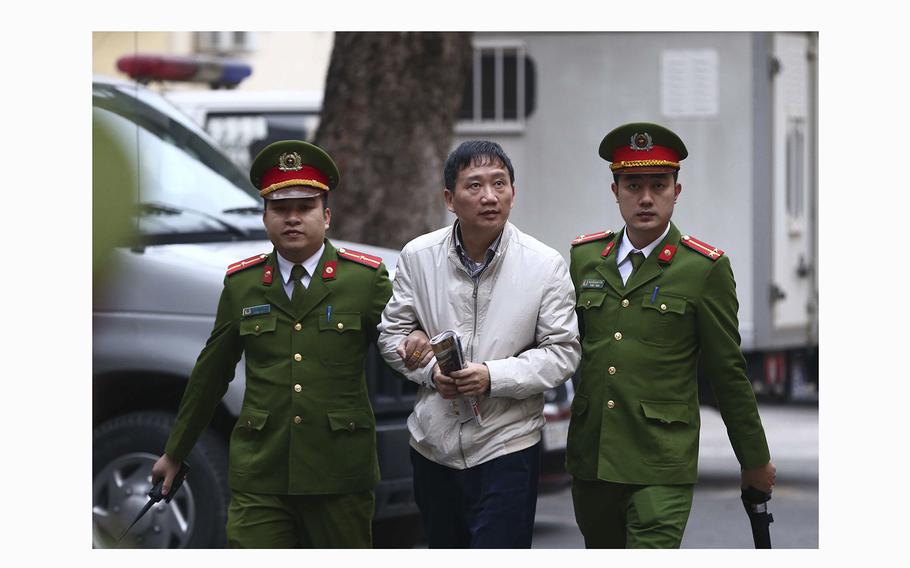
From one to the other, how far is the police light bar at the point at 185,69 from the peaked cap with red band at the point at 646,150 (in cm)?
370

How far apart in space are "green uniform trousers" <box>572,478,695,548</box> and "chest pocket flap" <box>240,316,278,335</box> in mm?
1225

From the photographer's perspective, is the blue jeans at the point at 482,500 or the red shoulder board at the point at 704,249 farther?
the red shoulder board at the point at 704,249

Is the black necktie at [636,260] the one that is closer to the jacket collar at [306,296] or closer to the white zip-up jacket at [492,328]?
the white zip-up jacket at [492,328]

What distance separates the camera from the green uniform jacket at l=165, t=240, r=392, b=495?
17.0 feet

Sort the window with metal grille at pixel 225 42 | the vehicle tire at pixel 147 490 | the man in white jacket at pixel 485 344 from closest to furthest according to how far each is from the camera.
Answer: the man in white jacket at pixel 485 344, the vehicle tire at pixel 147 490, the window with metal grille at pixel 225 42

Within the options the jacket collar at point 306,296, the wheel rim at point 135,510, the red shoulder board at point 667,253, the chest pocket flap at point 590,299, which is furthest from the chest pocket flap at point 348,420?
the wheel rim at point 135,510

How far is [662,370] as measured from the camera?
504cm

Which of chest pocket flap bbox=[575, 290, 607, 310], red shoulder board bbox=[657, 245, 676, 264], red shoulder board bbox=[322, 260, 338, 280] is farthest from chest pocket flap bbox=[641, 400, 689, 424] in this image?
red shoulder board bbox=[322, 260, 338, 280]

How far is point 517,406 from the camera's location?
4.98 metres

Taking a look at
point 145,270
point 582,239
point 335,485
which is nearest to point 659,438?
point 582,239

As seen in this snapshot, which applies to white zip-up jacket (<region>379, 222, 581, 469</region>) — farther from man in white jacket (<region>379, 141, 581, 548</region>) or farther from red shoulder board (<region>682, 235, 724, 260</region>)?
red shoulder board (<region>682, 235, 724, 260</region>)

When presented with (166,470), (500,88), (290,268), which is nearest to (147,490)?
(166,470)

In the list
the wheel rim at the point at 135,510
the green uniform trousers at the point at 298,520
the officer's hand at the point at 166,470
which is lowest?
the wheel rim at the point at 135,510

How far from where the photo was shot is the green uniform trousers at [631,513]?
4918mm
